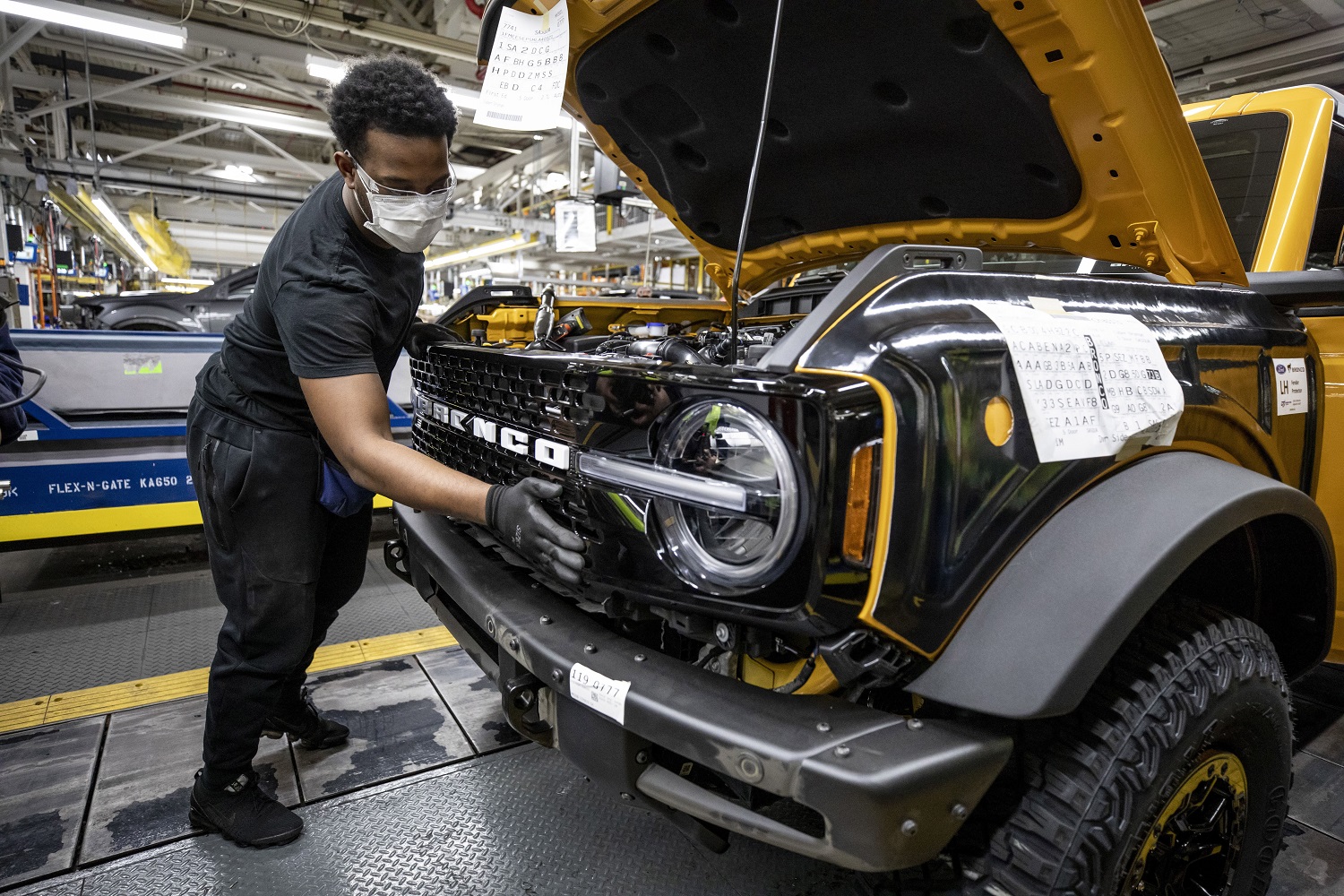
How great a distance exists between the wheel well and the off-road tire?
0.23m

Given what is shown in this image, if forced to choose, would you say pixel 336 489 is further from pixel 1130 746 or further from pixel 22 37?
pixel 22 37

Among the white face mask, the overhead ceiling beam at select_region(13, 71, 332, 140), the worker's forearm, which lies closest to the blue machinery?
the white face mask

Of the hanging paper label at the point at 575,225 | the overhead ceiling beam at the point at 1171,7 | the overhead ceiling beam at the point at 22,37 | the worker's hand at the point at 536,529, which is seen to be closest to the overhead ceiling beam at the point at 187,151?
the overhead ceiling beam at the point at 22,37

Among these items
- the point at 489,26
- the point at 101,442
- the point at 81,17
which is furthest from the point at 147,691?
the point at 81,17

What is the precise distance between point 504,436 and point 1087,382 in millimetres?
1045

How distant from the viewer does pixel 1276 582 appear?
1.65 meters

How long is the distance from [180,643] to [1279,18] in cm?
855

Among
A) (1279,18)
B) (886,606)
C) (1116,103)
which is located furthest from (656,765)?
(1279,18)

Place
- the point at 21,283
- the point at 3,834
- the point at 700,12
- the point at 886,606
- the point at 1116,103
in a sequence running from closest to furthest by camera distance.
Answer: the point at 886,606
the point at 1116,103
the point at 700,12
the point at 3,834
the point at 21,283

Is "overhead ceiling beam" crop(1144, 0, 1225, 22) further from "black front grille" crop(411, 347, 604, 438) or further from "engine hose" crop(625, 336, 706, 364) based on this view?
"black front grille" crop(411, 347, 604, 438)

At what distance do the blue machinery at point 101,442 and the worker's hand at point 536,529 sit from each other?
2.96m

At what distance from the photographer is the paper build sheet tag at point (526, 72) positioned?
152 cm

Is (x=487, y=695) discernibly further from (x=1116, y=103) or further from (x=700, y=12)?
Result: (x=1116, y=103)

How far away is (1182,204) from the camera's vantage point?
4.90ft
